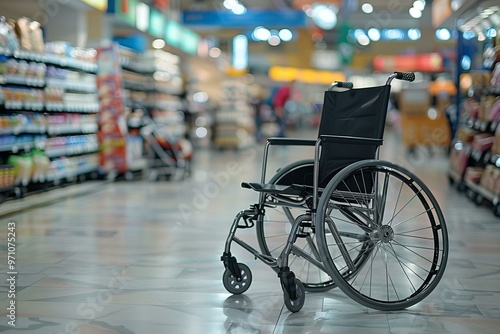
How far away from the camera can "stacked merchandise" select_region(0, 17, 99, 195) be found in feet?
24.1

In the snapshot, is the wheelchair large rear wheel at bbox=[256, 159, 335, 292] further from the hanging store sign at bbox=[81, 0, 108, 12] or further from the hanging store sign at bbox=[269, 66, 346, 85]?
the hanging store sign at bbox=[269, 66, 346, 85]

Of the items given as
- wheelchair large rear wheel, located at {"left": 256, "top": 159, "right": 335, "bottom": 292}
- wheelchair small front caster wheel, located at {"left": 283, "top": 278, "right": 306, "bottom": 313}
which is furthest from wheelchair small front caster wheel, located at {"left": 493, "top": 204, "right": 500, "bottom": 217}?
wheelchair small front caster wheel, located at {"left": 283, "top": 278, "right": 306, "bottom": 313}

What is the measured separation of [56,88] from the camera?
857 cm

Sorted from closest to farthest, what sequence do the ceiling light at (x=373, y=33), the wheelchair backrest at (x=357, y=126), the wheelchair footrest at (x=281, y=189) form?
1. the wheelchair footrest at (x=281, y=189)
2. the wheelchair backrest at (x=357, y=126)
3. the ceiling light at (x=373, y=33)

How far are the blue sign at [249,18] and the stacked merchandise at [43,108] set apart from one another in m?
9.31

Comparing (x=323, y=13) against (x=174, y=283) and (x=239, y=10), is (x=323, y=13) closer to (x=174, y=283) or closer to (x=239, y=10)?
(x=239, y=10)

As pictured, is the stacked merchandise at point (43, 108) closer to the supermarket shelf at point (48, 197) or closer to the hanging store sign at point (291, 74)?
the supermarket shelf at point (48, 197)

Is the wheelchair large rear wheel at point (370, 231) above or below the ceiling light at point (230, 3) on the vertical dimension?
below

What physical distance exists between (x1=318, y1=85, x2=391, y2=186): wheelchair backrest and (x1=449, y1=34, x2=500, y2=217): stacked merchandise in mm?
3517

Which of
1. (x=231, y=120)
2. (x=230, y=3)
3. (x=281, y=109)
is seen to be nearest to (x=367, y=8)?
(x=281, y=109)

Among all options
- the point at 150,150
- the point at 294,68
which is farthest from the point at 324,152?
the point at 294,68

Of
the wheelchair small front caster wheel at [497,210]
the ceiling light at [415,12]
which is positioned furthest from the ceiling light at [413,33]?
the wheelchair small front caster wheel at [497,210]

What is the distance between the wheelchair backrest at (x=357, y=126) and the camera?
3654 millimetres

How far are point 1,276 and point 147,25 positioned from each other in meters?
9.07
